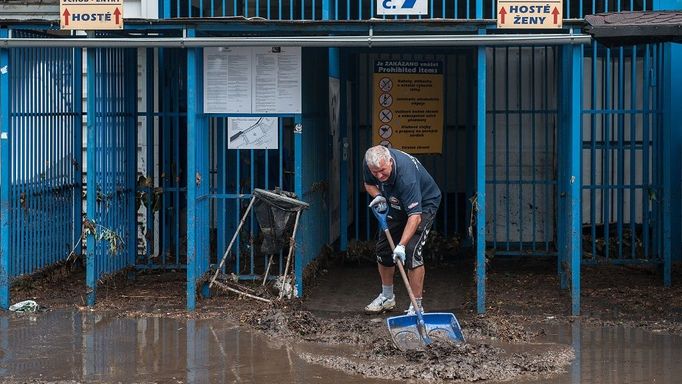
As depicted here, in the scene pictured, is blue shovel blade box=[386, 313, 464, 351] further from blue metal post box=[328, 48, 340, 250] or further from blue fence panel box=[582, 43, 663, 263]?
blue metal post box=[328, 48, 340, 250]

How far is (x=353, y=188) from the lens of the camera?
14500 mm

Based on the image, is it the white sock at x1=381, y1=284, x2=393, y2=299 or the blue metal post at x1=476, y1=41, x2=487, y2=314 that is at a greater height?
the blue metal post at x1=476, y1=41, x2=487, y2=314

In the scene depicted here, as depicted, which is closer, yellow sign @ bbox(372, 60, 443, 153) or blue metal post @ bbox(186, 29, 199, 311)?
blue metal post @ bbox(186, 29, 199, 311)

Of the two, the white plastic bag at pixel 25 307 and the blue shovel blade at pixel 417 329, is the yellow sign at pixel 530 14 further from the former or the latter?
the white plastic bag at pixel 25 307

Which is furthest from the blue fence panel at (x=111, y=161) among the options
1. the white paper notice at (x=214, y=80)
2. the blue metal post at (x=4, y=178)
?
the white paper notice at (x=214, y=80)

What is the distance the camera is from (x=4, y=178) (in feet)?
34.3

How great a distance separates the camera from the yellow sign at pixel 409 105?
13.4 m

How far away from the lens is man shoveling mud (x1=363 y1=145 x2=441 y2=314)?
9578mm

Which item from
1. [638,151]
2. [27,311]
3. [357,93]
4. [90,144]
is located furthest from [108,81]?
[638,151]

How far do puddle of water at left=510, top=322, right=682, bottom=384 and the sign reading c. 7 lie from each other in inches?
127

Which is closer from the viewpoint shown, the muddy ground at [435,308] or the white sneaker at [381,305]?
the muddy ground at [435,308]

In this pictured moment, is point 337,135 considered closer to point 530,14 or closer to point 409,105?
point 409,105

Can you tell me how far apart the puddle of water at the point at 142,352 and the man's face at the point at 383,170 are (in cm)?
166

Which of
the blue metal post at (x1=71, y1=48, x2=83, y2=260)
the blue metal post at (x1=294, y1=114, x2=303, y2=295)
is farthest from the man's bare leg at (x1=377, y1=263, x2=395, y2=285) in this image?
the blue metal post at (x1=71, y1=48, x2=83, y2=260)
